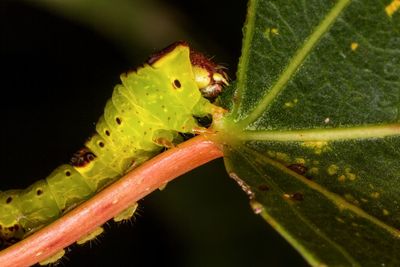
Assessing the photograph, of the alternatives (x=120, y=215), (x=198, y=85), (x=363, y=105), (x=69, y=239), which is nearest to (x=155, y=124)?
(x=198, y=85)

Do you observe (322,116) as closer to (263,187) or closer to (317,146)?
(317,146)

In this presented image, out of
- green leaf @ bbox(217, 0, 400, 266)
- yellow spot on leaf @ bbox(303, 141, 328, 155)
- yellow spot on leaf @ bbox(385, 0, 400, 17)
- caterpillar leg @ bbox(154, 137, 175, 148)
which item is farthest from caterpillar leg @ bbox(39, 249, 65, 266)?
yellow spot on leaf @ bbox(385, 0, 400, 17)

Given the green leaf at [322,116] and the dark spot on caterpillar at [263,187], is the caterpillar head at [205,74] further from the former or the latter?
the dark spot on caterpillar at [263,187]

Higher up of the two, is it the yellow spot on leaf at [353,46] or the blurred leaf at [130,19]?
the blurred leaf at [130,19]

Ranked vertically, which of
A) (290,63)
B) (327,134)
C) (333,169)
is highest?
(290,63)

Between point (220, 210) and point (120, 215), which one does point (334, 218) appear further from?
point (220, 210)

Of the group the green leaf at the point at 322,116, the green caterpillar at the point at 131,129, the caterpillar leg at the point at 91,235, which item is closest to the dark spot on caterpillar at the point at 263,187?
the green leaf at the point at 322,116

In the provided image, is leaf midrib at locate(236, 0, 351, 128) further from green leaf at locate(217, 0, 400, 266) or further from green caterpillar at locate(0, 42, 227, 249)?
green caterpillar at locate(0, 42, 227, 249)

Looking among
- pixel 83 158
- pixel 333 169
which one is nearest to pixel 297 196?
pixel 333 169
